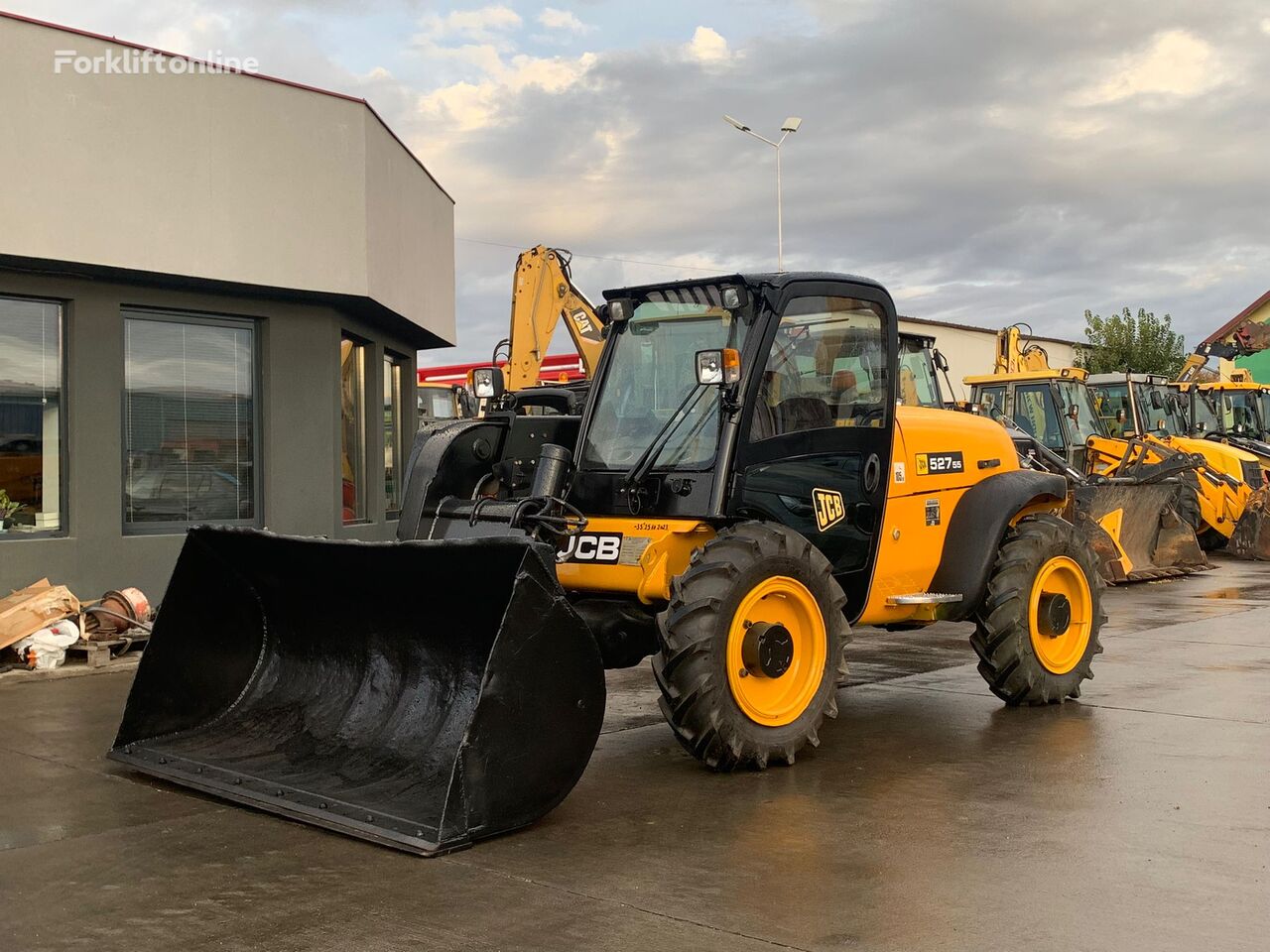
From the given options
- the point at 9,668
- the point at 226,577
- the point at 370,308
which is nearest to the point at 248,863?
the point at 226,577

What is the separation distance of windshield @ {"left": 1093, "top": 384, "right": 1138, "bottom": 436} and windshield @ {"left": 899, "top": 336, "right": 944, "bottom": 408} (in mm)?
10685

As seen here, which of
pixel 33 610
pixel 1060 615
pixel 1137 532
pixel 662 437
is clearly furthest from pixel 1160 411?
pixel 33 610

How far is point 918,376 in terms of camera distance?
34.5 ft

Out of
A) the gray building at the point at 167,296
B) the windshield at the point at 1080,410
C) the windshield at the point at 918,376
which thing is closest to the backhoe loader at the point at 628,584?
the windshield at the point at 918,376

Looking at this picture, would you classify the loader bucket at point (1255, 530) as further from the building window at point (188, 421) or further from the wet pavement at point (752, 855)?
the building window at point (188, 421)

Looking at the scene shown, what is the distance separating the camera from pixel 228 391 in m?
13.0

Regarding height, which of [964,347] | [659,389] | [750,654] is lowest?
[750,654]

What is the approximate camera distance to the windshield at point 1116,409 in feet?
67.1

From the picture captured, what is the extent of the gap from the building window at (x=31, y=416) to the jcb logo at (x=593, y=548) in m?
6.77

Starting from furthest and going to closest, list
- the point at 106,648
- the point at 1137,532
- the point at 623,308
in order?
the point at 1137,532 < the point at 106,648 < the point at 623,308

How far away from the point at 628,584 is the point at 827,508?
1.22m

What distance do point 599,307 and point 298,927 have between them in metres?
4.15

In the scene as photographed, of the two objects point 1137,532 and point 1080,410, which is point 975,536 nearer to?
point 1137,532

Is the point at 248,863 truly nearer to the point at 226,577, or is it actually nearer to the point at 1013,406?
the point at 226,577
